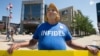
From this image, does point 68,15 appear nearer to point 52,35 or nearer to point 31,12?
point 31,12

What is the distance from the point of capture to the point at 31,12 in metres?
91.4

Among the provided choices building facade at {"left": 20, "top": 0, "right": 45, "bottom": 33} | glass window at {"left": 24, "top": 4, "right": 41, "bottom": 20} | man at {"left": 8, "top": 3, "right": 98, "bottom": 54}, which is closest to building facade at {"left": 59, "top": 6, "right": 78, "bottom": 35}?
building facade at {"left": 20, "top": 0, "right": 45, "bottom": 33}

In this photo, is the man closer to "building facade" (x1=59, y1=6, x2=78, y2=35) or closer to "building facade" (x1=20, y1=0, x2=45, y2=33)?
"building facade" (x1=59, y1=6, x2=78, y2=35)

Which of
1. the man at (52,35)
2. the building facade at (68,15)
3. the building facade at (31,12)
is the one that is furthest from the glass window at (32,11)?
the man at (52,35)

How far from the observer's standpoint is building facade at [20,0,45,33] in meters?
88.4

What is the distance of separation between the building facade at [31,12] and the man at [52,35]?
85066 millimetres

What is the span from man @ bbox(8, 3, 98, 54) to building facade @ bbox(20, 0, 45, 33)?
85.1m

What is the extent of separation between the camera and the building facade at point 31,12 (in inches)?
3479

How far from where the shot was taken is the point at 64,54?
2215 millimetres

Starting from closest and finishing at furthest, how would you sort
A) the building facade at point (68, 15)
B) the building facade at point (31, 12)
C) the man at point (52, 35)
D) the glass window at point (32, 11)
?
the man at point (52, 35)
the building facade at point (68, 15)
the building facade at point (31, 12)
the glass window at point (32, 11)

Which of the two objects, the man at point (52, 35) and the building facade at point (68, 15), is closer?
the man at point (52, 35)

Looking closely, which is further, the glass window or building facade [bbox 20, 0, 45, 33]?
the glass window

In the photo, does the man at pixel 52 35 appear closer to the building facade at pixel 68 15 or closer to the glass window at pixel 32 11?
the building facade at pixel 68 15

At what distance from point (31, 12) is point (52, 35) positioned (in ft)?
293
